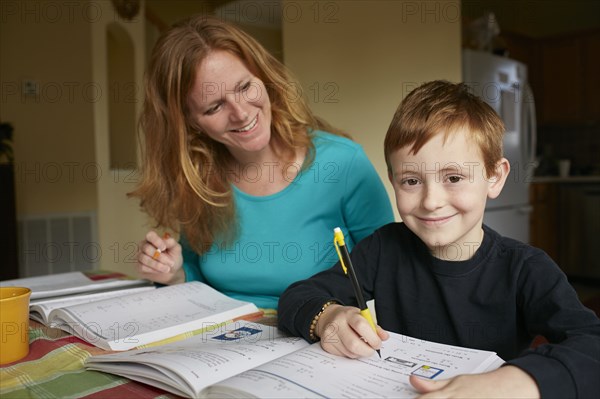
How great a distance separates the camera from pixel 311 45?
3.34m

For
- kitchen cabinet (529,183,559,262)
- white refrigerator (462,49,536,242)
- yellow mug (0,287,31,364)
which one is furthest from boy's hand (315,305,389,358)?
kitchen cabinet (529,183,559,262)

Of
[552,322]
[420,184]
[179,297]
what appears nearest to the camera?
[552,322]

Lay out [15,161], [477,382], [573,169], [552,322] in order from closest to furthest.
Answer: [477,382]
[552,322]
[15,161]
[573,169]

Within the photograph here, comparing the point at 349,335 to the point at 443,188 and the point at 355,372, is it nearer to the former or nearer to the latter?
the point at 355,372

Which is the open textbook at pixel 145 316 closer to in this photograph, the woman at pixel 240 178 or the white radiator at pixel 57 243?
the woman at pixel 240 178

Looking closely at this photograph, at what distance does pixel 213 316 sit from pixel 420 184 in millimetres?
424

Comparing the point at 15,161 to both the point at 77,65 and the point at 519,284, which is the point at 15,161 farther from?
the point at 519,284

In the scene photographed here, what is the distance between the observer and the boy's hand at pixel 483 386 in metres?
0.52

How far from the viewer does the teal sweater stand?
4.01 feet

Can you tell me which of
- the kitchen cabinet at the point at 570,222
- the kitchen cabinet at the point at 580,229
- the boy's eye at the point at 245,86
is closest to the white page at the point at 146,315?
the boy's eye at the point at 245,86

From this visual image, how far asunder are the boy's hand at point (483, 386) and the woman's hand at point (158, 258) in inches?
30.2

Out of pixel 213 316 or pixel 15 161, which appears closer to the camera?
pixel 213 316

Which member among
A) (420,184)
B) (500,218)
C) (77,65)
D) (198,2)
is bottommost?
(500,218)

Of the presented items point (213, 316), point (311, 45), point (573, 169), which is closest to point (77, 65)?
point (311, 45)
